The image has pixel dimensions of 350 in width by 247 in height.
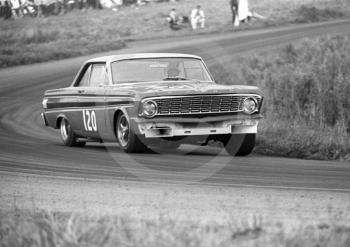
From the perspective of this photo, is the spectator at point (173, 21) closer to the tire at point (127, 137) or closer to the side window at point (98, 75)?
the side window at point (98, 75)

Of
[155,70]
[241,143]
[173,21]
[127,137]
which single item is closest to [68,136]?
[155,70]

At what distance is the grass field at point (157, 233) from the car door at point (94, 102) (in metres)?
6.45

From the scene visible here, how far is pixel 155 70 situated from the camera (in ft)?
40.9

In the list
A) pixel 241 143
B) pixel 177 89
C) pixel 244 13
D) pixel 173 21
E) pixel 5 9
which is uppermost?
pixel 177 89

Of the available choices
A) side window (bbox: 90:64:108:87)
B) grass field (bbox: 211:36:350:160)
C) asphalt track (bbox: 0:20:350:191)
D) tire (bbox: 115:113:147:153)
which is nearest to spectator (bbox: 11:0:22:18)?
grass field (bbox: 211:36:350:160)

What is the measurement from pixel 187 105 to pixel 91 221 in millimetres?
5650

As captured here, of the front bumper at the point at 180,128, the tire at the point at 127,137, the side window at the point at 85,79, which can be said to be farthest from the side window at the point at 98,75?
the front bumper at the point at 180,128

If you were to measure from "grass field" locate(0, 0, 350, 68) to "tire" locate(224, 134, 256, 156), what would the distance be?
17.4 m

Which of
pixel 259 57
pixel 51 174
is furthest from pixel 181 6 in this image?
pixel 51 174

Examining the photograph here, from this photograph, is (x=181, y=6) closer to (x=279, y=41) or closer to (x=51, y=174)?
(x=279, y=41)

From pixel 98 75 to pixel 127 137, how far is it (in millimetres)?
1711

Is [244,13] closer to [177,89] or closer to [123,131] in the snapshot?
[123,131]

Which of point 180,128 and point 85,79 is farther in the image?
point 85,79

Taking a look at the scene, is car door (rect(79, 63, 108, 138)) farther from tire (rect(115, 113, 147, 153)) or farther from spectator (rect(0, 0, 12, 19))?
Answer: spectator (rect(0, 0, 12, 19))
